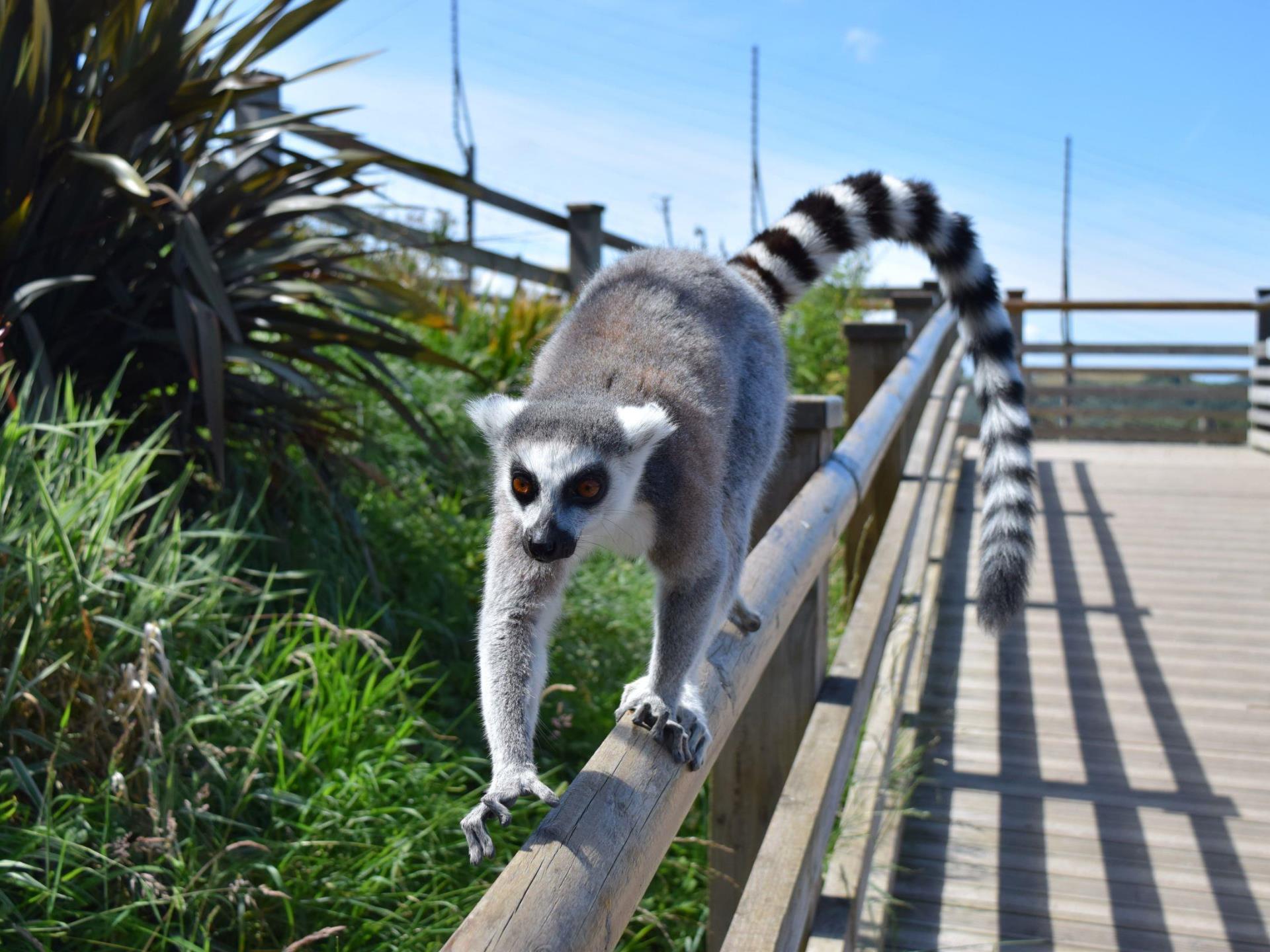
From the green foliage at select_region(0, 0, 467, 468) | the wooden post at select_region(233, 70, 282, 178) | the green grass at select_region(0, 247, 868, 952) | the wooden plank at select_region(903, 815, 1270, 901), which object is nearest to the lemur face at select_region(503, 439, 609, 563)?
the green grass at select_region(0, 247, 868, 952)

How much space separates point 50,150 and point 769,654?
10.5ft

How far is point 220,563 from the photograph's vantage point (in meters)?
3.48

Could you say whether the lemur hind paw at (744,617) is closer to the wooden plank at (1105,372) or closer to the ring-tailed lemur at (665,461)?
the ring-tailed lemur at (665,461)

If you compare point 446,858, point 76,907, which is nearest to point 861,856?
point 446,858

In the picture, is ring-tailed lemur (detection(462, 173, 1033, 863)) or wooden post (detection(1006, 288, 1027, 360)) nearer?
ring-tailed lemur (detection(462, 173, 1033, 863))

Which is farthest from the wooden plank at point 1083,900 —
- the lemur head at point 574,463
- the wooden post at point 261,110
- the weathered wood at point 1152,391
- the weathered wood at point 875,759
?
the weathered wood at point 1152,391

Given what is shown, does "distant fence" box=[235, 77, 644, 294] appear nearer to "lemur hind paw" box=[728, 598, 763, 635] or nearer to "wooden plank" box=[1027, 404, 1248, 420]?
"lemur hind paw" box=[728, 598, 763, 635]

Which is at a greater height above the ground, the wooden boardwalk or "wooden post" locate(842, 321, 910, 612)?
"wooden post" locate(842, 321, 910, 612)

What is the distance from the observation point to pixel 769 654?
2.27m

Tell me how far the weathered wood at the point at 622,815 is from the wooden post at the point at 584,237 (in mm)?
6467

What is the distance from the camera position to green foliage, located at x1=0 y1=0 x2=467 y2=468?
3.72 metres

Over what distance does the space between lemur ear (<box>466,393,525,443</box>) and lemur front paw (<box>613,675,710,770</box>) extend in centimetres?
75

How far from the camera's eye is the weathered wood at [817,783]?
2.08 m

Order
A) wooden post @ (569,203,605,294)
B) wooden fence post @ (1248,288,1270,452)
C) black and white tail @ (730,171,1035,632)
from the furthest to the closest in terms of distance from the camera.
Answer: wooden fence post @ (1248,288,1270,452)
wooden post @ (569,203,605,294)
black and white tail @ (730,171,1035,632)
